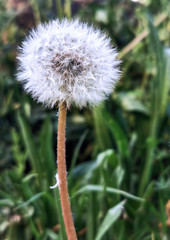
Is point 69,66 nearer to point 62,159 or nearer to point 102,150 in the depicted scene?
point 62,159

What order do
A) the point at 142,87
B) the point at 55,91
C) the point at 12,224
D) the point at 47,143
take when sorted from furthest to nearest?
the point at 142,87
the point at 47,143
the point at 12,224
the point at 55,91

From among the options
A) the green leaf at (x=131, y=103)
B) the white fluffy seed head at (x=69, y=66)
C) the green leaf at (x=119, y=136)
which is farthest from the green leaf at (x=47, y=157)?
the white fluffy seed head at (x=69, y=66)

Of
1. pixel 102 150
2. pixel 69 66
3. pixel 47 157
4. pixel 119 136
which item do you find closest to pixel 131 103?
pixel 102 150

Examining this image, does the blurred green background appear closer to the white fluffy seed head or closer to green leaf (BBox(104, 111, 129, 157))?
green leaf (BBox(104, 111, 129, 157))

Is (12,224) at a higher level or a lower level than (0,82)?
lower

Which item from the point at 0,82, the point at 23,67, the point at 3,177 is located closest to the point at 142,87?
the point at 0,82

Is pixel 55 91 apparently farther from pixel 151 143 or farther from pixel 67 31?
pixel 151 143
